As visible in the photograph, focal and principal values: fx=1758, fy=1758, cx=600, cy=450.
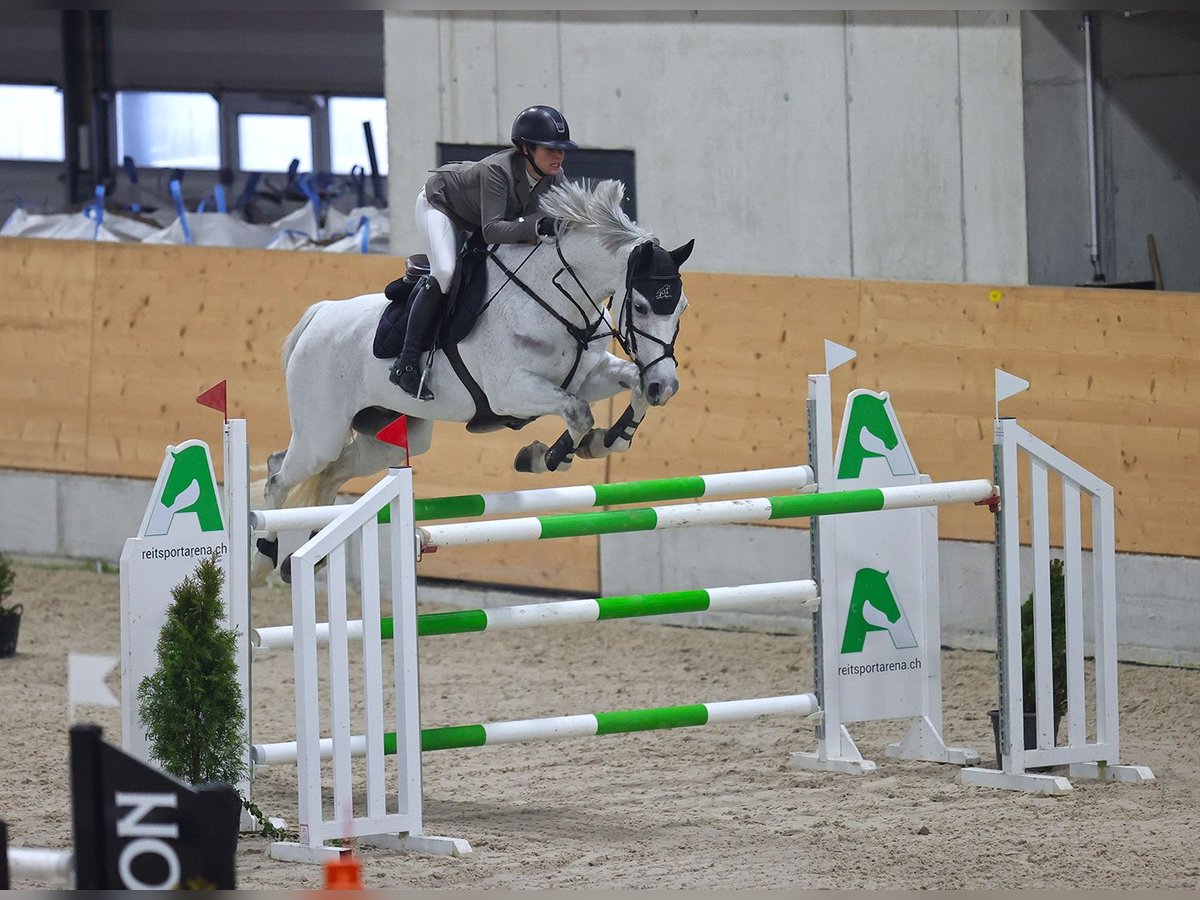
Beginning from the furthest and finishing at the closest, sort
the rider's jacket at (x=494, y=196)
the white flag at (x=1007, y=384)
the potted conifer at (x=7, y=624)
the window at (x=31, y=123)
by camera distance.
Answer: the window at (x=31, y=123), the potted conifer at (x=7, y=624), the white flag at (x=1007, y=384), the rider's jacket at (x=494, y=196)

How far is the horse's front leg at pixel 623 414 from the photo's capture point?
15.5 ft

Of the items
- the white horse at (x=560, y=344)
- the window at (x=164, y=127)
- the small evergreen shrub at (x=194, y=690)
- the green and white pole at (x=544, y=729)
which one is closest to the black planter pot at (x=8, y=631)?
the white horse at (x=560, y=344)

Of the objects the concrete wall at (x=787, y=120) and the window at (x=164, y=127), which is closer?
the concrete wall at (x=787, y=120)

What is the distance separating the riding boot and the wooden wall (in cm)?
306

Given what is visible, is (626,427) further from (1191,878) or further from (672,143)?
(672,143)

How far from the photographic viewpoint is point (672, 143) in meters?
8.61

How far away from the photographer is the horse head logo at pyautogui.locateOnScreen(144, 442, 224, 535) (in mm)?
4914

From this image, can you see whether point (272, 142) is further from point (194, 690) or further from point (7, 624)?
point (194, 690)

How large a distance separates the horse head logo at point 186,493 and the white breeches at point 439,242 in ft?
2.70

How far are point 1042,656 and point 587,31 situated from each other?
14.9 feet

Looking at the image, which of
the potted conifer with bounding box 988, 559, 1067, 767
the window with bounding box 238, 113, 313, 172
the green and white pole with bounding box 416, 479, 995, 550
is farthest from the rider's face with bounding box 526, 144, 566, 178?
the window with bounding box 238, 113, 313, 172

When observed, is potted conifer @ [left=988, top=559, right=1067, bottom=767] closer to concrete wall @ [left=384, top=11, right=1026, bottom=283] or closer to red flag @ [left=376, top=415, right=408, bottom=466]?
red flag @ [left=376, top=415, right=408, bottom=466]

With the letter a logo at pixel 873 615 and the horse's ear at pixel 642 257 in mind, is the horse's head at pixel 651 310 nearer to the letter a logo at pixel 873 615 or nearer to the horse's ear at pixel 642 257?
the horse's ear at pixel 642 257

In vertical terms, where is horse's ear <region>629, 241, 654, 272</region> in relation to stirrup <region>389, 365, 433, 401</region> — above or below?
above
